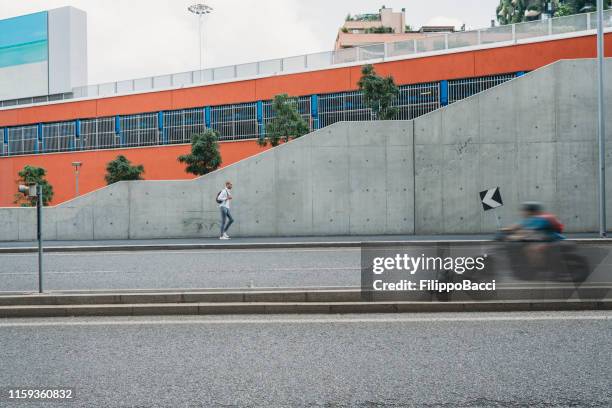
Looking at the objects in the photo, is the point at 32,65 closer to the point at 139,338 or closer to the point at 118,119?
the point at 118,119

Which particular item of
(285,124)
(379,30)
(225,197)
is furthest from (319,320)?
(379,30)

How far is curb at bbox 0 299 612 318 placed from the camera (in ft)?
23.6

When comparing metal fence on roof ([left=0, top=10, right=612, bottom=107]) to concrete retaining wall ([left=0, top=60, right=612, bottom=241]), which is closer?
concrete retaining wall ([left=0, top=60, right=612, bottom=241])

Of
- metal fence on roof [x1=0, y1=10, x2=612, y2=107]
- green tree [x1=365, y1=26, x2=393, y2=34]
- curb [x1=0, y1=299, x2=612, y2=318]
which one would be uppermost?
green tree [x1=365, y1=26, x2=393, y2=34]

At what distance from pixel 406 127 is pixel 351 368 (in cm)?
1745

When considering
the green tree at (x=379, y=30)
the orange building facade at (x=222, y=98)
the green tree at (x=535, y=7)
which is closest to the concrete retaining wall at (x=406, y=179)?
the orange building facade at (x=222, y=98)

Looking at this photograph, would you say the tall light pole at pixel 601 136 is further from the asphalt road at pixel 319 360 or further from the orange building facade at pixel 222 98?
the asphalt road at pixel 319 360

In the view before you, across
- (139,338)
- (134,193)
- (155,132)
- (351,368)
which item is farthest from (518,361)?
(155,132)

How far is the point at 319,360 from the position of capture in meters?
5.21

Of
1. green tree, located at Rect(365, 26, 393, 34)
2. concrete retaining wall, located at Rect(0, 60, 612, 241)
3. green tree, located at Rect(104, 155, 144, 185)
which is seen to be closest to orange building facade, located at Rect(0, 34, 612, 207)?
green tree, located at Rect(104, 155, 144, 185)

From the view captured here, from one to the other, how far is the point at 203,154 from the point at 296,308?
90.6 feet

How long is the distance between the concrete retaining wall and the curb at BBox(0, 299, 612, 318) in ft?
46.0

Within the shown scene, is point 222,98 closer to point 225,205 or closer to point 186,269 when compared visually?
point 225,205

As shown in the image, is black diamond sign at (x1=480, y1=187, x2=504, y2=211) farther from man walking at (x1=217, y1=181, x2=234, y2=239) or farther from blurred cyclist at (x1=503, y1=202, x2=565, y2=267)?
man walking at (x1=217, y1=181, x2=234, y2=239)
